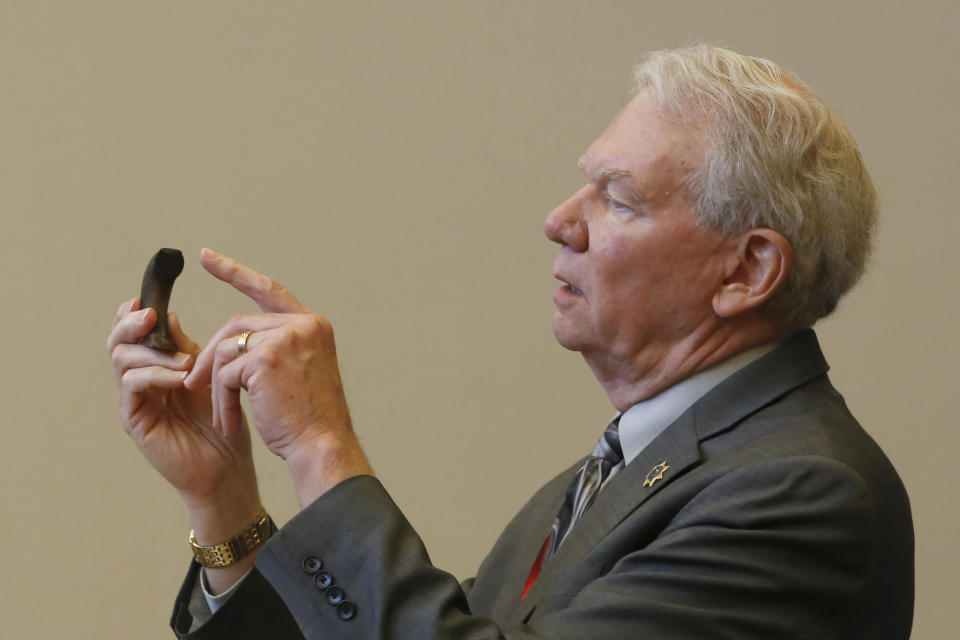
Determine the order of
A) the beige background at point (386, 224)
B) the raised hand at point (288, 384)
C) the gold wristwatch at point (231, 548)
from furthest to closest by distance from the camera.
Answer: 1. the beige background at point (386, 224)
2. the gold wristwatch at point (231, 548)
3. the raised hand at point (288, 384)

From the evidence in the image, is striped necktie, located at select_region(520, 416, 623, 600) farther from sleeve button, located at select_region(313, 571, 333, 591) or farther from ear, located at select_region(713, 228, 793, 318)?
sleeve button, located at select_region(313, 571, 333, 591)

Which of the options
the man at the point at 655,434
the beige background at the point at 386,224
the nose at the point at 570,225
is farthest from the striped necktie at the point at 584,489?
the beige background at the point at 386,224

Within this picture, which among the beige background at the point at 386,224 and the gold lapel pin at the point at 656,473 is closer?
the gold lapel pin at the point at 656,473

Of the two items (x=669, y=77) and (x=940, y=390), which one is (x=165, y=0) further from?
(x=940, y=390)

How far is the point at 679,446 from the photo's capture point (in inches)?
58.9

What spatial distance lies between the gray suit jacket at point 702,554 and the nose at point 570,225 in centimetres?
29

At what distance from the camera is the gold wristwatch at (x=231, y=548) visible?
5.77ft

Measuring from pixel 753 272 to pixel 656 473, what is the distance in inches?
11.7

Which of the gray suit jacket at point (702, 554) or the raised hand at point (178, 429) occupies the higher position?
the raised hand at point (178, 429)

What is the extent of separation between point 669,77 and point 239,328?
2.11 ft

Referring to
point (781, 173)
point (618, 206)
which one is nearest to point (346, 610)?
point (618, 206)

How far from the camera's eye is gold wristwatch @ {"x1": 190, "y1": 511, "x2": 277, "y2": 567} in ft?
5.77

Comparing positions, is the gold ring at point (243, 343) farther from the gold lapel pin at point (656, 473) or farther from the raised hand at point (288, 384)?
the gold lapel pin at point (656, 473)

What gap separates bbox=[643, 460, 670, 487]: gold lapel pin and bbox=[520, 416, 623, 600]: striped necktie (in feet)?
0.45
